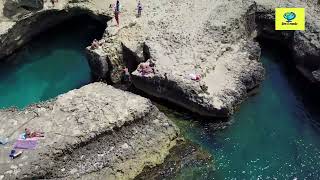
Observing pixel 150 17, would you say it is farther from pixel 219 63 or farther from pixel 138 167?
pixel 138 167

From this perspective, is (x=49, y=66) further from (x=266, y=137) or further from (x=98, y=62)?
(x=266, y=137)

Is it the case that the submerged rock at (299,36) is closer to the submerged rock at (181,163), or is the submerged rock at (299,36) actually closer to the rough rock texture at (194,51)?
the rough rock texture at (194,51)

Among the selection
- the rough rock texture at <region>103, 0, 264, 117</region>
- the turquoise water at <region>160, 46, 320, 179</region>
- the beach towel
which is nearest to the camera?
the beach towel

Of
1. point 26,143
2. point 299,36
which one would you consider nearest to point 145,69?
point 26,143

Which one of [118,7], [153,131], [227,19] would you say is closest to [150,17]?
[118,7]

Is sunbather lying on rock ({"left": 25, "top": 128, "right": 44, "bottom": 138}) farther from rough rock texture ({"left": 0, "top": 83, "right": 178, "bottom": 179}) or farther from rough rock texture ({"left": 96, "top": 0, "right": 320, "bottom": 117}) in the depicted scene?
rough rock texture ({"left": 96, "top": 0, "right": 320, "bottom": 117})

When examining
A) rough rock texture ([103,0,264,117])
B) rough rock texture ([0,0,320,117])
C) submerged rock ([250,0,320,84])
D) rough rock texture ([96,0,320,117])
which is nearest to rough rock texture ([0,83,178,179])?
rough rock texture ([103,0,264,117])

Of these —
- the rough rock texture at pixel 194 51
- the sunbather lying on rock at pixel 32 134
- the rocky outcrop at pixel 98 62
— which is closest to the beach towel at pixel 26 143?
the sunbather lying on rock at pixel 32 134
